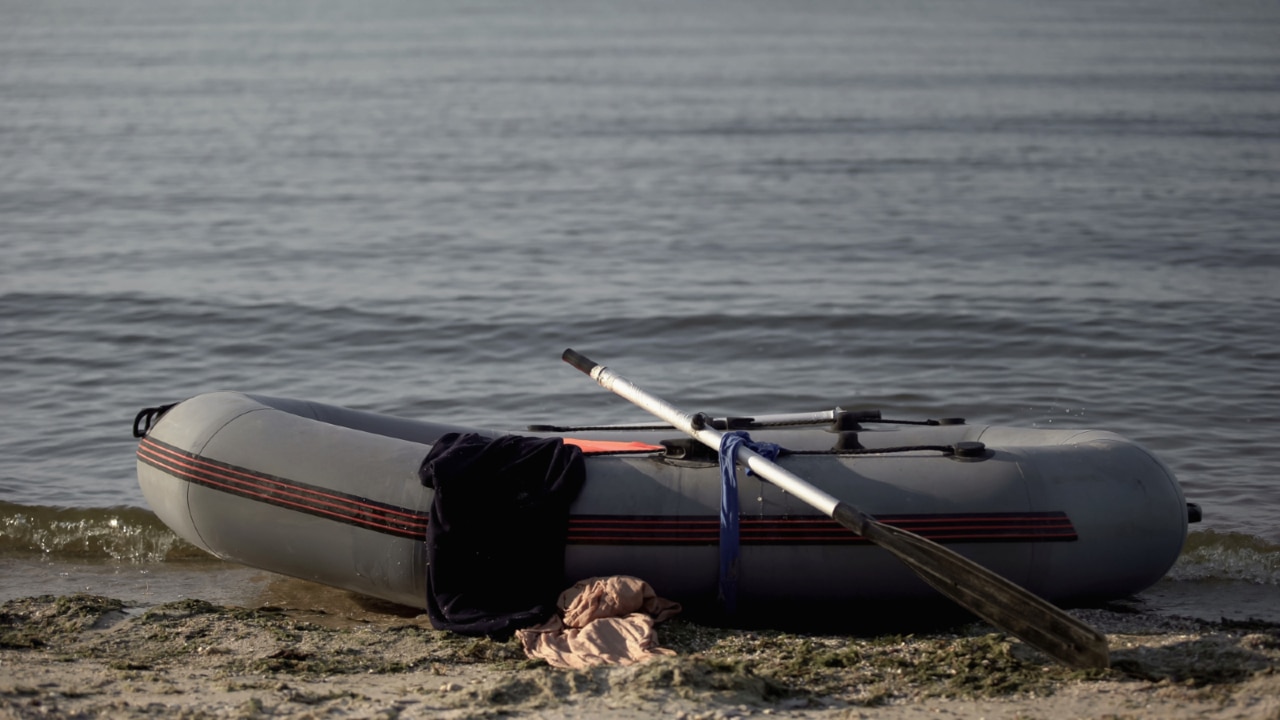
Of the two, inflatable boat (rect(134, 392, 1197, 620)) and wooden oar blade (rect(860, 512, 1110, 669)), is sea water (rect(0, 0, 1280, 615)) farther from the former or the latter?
wooden oar blade (rect(860, 512, 1110, 669))

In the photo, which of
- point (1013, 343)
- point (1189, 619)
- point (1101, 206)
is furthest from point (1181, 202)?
point (1189, 619)

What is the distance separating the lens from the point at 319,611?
5305mm

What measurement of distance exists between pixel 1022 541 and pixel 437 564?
6.79 feet

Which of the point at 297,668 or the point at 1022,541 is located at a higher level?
the point at 1022,541

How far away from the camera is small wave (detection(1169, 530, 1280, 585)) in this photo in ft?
18.6

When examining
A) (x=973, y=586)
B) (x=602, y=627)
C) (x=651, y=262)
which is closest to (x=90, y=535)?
(x=602, y=627)

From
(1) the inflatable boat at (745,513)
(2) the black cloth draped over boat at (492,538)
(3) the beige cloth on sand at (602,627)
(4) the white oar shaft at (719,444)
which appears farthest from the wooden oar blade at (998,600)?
(2) the black cloth draped over boat at (492,538)

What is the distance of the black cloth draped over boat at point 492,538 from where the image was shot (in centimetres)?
464

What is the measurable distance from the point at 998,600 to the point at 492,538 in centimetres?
174

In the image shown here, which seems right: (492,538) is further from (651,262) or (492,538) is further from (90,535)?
(651,262)

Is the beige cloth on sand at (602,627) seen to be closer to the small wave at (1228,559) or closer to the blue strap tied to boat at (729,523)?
the blue strap tied to boat at (729,523)

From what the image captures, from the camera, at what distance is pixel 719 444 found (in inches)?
184

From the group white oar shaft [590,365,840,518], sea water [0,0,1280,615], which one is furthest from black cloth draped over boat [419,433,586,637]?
sea water [0,0,1280,615]

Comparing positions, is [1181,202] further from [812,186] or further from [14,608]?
[14,608]
